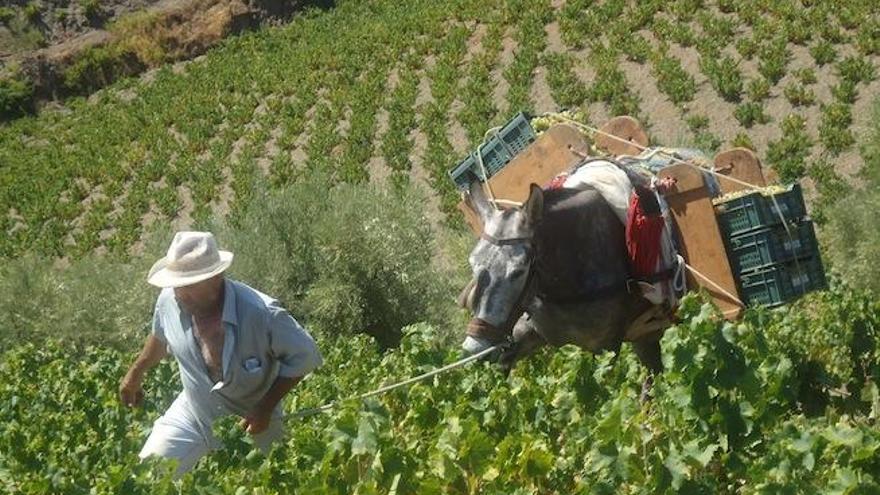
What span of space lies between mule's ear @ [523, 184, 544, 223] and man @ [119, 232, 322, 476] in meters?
1.67

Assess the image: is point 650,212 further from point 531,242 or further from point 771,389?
point 771,389

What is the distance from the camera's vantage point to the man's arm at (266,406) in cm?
635

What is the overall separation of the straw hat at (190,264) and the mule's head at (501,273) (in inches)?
65.0

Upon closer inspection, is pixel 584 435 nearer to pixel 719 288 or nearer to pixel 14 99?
pixel 719 288

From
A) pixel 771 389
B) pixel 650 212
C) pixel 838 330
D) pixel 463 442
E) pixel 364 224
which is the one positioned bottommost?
pixel 364 224

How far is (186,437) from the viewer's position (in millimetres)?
6609

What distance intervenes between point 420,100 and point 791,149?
384 inches

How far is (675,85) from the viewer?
2705cm

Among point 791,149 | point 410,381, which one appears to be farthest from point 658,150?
point 791,149

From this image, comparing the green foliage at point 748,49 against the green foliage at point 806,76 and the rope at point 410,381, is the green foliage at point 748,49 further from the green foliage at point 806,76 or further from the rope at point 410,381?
the rope at point 410,381

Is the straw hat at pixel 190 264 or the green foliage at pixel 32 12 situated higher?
the straw hat at pixel 190 264

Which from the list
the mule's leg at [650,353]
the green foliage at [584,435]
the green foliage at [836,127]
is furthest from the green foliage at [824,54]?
the green foliage at [584,435]

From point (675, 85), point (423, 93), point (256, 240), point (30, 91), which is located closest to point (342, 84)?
point (423, 93)

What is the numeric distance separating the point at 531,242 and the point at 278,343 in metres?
1.79
